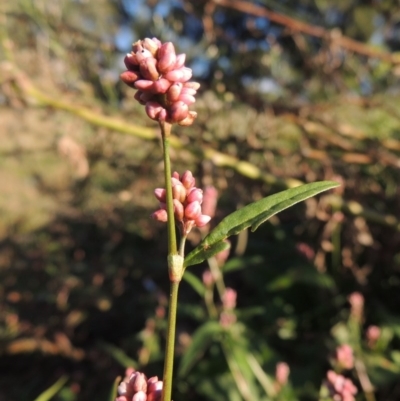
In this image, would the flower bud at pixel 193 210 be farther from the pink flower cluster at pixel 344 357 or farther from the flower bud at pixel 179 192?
the pink flower cluster at pixel 344 357

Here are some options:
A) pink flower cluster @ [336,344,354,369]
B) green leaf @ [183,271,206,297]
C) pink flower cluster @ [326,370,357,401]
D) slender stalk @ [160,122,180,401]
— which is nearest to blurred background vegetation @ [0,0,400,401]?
green leaf @ [183,271,206,297]

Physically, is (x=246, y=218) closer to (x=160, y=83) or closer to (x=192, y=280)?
(x=160, y=83)

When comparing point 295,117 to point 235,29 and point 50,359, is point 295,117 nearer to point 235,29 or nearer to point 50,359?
point 235,29

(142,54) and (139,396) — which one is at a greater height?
(142,54)

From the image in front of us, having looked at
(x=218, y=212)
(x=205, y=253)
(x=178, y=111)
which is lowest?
(x=205, y=253)

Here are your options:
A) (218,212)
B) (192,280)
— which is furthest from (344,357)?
(218,212)

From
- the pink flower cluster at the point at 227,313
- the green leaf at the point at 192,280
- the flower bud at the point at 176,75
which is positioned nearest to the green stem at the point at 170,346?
the flower bud at the point at 176,75
